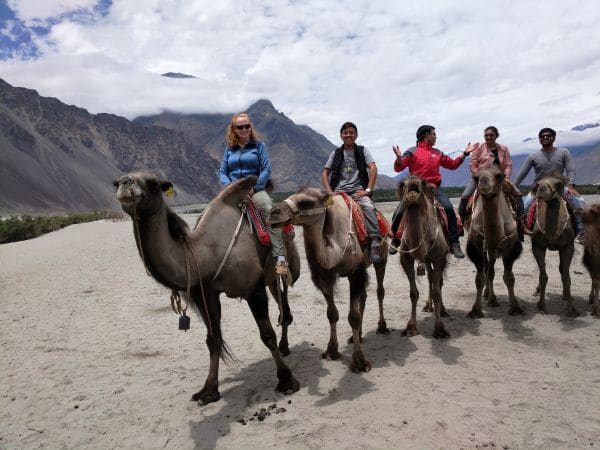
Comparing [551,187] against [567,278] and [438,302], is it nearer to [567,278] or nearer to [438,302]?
[567,278]

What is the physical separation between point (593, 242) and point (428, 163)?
118 inches

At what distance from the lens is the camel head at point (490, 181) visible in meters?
6.09

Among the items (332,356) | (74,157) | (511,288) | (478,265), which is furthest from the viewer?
(74,157)

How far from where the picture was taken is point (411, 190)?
221 inches

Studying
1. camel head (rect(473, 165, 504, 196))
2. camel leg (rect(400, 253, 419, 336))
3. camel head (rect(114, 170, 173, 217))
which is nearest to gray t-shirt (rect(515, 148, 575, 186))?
camel head (rect(473, 165, 504, 196))

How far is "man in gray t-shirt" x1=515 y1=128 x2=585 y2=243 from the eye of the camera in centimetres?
725

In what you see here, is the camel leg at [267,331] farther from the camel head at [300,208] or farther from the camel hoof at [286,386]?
the camel head at [300,208]

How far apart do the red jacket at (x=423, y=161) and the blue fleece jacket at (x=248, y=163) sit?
2310 mm

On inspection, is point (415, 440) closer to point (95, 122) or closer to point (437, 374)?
point (437, 374)

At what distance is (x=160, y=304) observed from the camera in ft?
32.0

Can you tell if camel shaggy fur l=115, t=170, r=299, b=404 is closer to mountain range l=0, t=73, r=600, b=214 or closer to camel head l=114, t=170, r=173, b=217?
camel head l=114, t=170, r=173, b=217

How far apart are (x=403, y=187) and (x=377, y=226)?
2.04 ft

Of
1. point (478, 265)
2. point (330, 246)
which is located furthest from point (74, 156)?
point (330, 246)

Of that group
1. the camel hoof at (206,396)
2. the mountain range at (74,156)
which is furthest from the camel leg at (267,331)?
the mountain range at (74,156)
